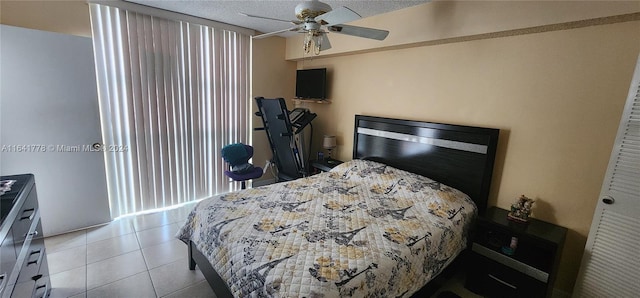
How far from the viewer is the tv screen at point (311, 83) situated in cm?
373

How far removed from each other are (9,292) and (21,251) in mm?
296

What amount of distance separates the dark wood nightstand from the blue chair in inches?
29.3

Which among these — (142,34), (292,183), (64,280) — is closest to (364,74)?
(292,183)

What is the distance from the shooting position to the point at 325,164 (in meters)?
3.56

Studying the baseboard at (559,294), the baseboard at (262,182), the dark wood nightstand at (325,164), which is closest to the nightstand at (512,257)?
the baseboard at (559,294)

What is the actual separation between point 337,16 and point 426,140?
5.30 ft

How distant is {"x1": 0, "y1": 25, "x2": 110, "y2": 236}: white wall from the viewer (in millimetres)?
2271

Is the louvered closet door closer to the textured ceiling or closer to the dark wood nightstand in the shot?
the textured ceiling

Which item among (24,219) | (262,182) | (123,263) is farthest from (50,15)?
(262,182)

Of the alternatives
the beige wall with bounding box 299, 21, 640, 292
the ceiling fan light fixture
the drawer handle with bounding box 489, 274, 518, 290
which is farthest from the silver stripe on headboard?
the ceiling fan light fixture

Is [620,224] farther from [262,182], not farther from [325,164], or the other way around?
[262,182]

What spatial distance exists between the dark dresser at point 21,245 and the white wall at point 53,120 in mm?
933

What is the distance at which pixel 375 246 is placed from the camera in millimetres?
1632

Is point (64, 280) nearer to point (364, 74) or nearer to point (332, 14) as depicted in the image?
point (332, 14)
